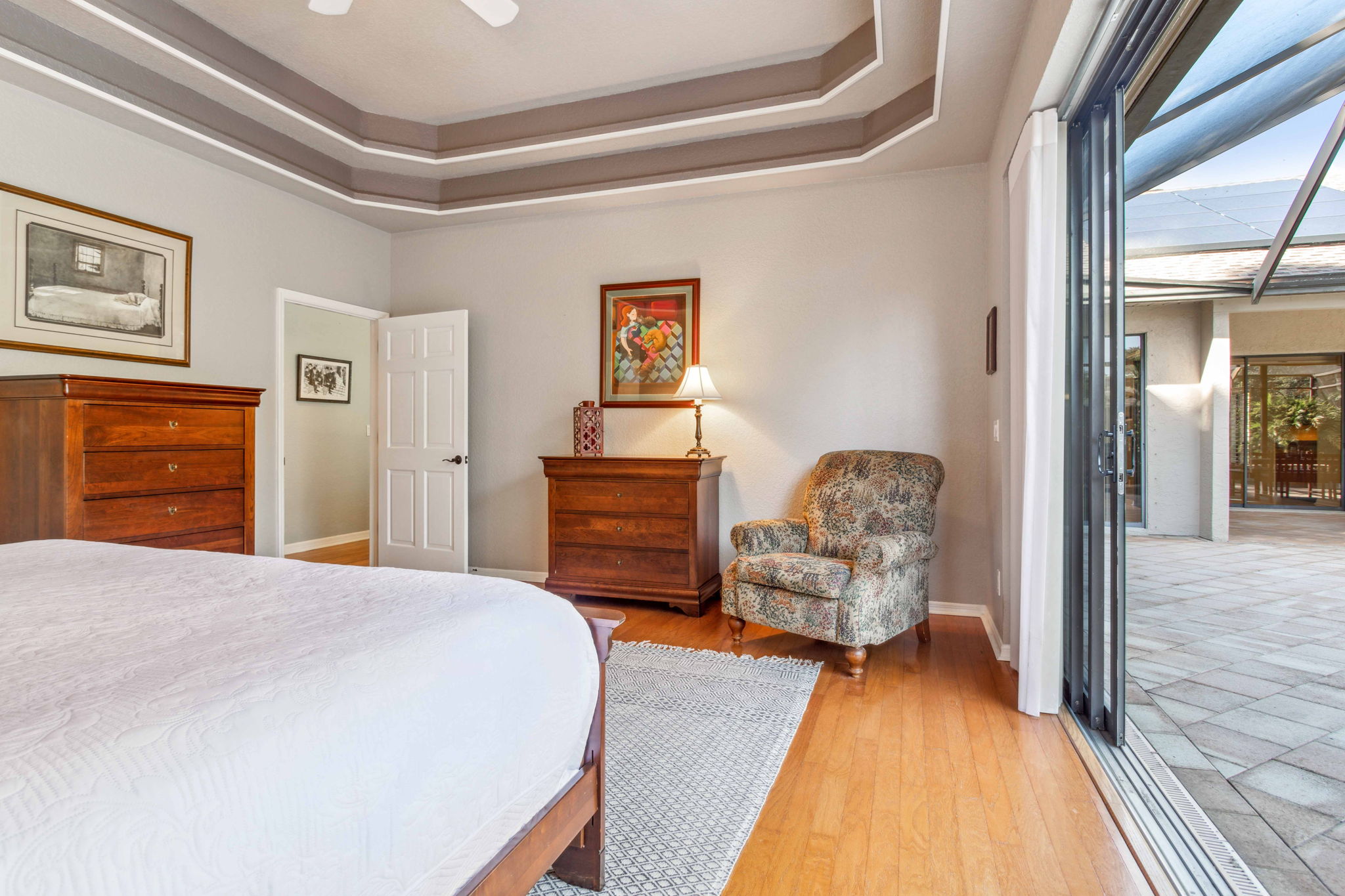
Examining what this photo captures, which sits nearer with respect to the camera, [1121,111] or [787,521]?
[1121,111]

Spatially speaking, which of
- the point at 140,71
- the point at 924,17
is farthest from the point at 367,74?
the point at 924,17

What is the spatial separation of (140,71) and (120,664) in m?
3.49

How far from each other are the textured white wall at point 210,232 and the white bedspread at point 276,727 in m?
2.63

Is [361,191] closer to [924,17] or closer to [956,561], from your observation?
[924,17]

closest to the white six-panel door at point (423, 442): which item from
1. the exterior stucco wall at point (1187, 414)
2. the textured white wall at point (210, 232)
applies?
the textured white wall at point (210, 232)

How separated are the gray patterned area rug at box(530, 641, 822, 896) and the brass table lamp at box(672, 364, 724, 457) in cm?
125

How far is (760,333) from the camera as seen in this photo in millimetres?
4238

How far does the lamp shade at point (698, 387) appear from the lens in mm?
4102

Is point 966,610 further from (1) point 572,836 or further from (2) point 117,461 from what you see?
(2) point 117,461

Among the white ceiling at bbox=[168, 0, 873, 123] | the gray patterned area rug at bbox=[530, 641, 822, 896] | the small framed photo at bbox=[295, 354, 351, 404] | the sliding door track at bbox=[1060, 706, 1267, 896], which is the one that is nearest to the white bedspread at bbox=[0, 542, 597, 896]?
the gray patterned area rug at bbox=[530, 641, 822, 896]

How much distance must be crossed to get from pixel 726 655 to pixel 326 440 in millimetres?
4701

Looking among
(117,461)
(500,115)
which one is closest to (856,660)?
(117,461)

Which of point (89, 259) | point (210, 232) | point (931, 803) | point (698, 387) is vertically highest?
point (210, 232)

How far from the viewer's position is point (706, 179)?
4027 millimetres
